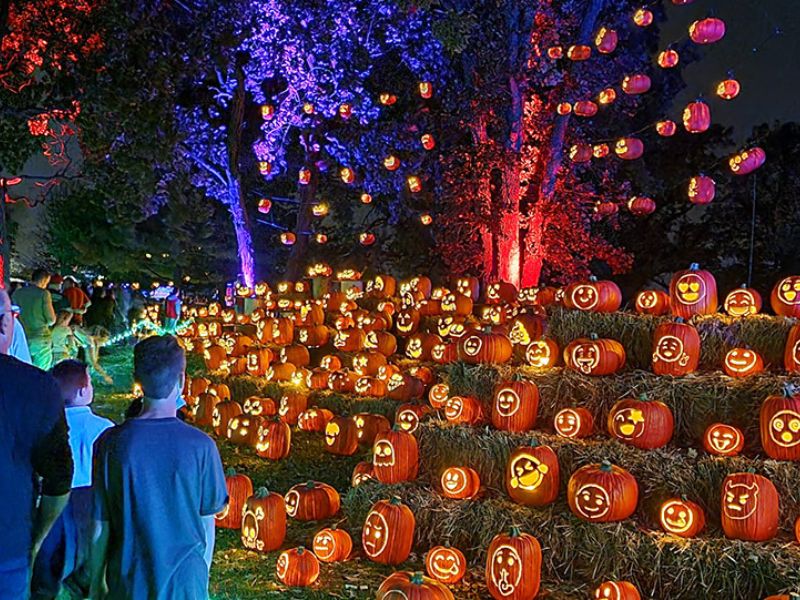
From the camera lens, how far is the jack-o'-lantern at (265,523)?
19.3 ft

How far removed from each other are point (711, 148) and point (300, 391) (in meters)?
15.6

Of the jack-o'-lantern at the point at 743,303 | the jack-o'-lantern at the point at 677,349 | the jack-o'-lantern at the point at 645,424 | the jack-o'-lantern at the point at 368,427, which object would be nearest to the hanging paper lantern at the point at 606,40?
the jack-o'-lantern at the point at 743,303

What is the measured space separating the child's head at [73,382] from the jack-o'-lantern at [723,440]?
4.20m

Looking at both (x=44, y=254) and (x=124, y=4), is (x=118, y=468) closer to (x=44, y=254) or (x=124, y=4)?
(x=124, y=4)

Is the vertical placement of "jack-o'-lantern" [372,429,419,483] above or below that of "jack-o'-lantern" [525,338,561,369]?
below

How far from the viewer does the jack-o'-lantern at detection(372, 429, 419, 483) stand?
633cm

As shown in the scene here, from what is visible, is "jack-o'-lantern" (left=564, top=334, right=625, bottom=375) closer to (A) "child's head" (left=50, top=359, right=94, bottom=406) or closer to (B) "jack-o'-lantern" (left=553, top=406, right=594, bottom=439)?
(B) "jack-o'-lantern" (left=553, top=406, right=594, bottom=439)

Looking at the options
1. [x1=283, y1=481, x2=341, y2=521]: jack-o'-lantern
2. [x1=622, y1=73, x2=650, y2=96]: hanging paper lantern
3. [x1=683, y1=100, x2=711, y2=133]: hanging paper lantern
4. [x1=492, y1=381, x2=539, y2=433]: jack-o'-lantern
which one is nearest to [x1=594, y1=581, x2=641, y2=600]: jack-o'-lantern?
[x1=492, y1=381, x2=539, y2=433]: jack-o'-lantern

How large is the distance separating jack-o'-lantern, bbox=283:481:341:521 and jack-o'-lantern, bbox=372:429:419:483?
1.68ft

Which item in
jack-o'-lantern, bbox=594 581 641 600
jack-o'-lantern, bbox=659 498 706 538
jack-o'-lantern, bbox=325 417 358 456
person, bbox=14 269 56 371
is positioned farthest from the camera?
jack-o'-lantern, bbox=325 417 358 456

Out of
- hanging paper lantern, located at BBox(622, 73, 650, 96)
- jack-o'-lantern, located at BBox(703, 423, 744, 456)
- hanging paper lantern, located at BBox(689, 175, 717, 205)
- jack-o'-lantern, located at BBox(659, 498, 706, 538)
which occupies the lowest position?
jack-o'-lantern, located at BBox(659, 498, 706, 538)

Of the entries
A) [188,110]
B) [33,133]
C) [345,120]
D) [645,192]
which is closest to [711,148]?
[645,192]

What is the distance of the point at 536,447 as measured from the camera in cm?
564

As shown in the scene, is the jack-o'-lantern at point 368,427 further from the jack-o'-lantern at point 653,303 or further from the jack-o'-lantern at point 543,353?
the jack-o'-lantern at point 653,303
